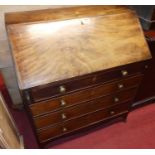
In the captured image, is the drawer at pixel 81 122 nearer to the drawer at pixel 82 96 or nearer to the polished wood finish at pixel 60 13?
the drawer at pixel 82 96

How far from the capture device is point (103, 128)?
190 cm

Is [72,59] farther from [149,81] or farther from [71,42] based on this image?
[149,81]

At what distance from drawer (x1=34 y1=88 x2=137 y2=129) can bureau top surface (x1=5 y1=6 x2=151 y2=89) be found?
362 millimetres

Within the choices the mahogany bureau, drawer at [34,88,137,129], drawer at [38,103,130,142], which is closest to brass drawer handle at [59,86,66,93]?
the mahogany bureau

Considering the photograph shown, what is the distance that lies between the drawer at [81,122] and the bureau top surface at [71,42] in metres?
0.54

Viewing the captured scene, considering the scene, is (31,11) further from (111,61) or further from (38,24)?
(111,61)

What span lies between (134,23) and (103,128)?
104 centimetres

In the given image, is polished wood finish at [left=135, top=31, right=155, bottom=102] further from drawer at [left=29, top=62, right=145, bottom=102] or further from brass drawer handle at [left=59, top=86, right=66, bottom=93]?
brass drawer handle at [left=59, top=86, right=66, bottom=93]

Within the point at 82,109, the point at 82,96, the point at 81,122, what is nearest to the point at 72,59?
the point at 82,96

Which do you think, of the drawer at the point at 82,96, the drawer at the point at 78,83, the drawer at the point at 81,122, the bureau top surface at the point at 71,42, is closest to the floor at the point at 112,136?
the drawer at the point at 81,122

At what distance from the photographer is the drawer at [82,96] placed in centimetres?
127

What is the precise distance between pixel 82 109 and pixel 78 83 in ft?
1.05
